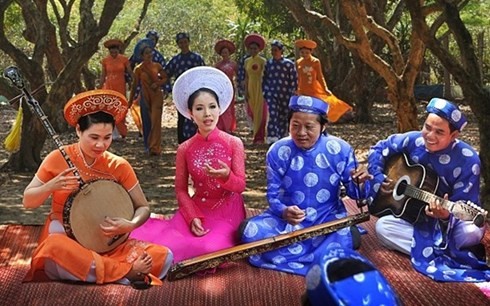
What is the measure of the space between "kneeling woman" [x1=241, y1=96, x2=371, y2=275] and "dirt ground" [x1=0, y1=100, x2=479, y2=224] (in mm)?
2918

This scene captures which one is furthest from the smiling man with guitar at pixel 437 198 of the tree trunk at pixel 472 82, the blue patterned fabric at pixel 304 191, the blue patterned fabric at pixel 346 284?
the blue patterned fabric at pixel 346 284

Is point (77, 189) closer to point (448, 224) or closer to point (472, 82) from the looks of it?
point (448, 224)

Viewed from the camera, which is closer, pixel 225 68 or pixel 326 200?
pixel 326 200

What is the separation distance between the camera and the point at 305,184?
5176 mm

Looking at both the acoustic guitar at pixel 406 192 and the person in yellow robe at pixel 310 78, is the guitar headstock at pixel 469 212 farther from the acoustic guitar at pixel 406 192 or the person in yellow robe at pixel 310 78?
the person in yellow robe at pixel 310 78

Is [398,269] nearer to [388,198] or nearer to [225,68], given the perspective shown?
[388,198]

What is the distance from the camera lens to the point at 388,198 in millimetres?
5320

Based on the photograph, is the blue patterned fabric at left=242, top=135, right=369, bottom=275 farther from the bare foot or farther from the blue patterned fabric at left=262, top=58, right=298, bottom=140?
the blue patterned fabric at left=262, top=58, right=298, bottom=140

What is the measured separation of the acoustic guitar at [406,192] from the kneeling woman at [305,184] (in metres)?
0.16

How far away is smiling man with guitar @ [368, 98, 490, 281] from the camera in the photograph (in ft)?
16.2

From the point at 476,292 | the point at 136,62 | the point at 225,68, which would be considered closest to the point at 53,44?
the point at 136,62

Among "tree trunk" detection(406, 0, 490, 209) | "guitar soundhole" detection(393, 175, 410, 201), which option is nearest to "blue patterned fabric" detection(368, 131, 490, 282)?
"guitar soundhole" detection(393, 175, 410, 201)

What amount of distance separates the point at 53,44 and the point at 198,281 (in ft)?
32.5

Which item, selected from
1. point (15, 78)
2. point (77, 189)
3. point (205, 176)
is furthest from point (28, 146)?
point (77, 189)
